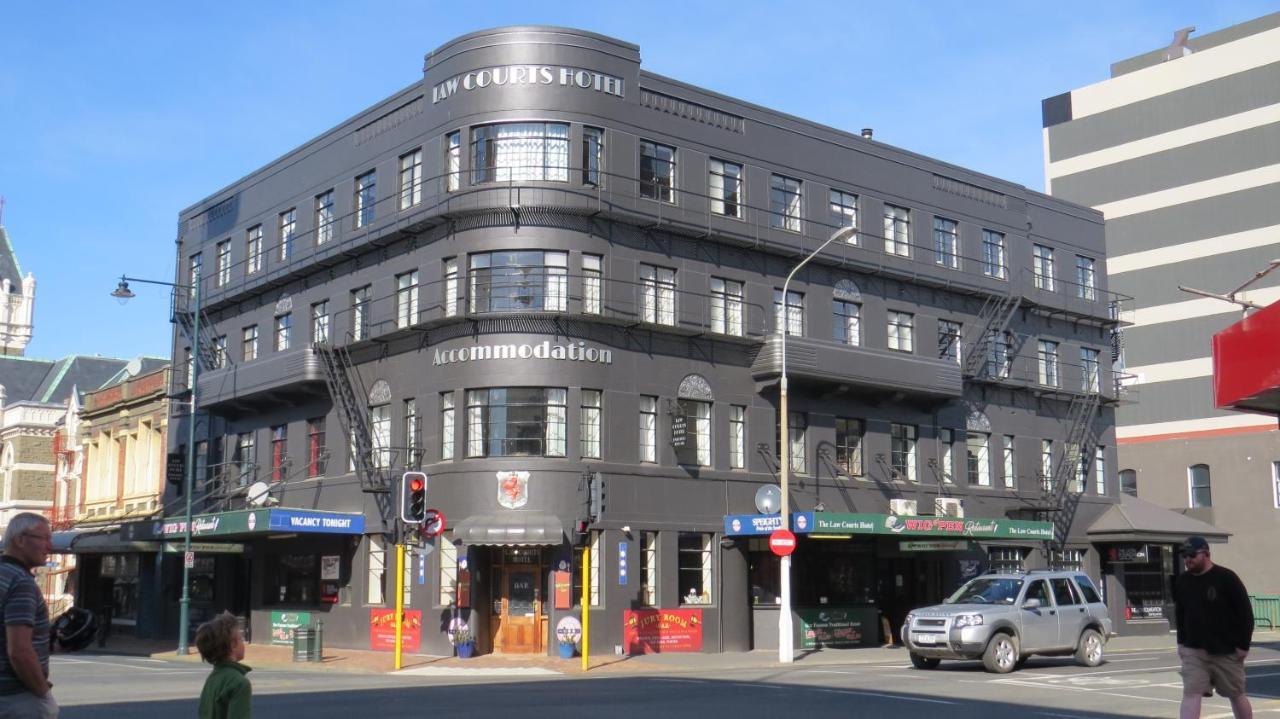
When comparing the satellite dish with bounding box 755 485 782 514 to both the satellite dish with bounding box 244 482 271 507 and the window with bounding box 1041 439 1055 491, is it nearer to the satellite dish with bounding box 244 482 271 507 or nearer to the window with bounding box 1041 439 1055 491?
the window with bounding box 1041 439 1055 491

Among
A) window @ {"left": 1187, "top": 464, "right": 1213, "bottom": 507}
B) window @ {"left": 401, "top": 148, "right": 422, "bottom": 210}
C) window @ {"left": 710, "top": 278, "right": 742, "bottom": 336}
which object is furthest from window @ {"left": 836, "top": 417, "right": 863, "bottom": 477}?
window @ {"left": 1187, "top": 464, "right": 1213, "bottom": 507}

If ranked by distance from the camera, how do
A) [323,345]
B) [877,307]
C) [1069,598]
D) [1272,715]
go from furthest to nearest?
[877,307]
[323,345]
[1069,598]
[1272,715]

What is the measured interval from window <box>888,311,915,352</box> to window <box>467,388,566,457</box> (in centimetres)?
1226

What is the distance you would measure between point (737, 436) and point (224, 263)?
1953 cm

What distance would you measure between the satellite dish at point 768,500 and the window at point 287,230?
16.5 metres

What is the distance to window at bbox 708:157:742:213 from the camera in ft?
114

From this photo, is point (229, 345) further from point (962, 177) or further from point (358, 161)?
point (962, 177)

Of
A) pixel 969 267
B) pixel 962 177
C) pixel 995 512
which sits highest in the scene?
pixel 962 177

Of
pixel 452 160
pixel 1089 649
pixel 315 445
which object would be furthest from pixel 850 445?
pixel 315 445

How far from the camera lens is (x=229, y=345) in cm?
4228

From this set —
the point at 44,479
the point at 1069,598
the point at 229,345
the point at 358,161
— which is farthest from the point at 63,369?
the point at 1069,598

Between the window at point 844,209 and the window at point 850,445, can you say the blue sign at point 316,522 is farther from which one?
the window at point 844,209

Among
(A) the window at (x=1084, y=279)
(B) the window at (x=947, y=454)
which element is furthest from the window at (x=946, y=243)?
(A) the window at (x=1084, y=279)

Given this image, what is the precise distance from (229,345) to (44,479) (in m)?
38.0
